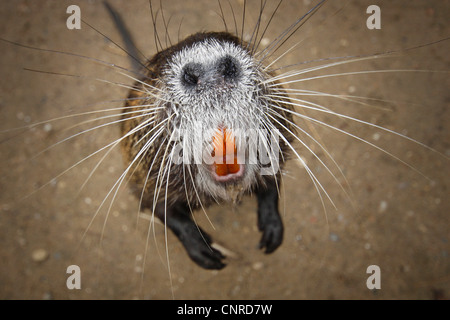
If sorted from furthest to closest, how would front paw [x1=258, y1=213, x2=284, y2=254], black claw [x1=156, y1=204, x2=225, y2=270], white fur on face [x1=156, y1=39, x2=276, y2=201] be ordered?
front paw [x1=258, y1=213, x2=284, y2=254], black claw [x1=156, y1=204, x2=225, y2=270], white fur on face [x1=156, y1=39, x2=276, y2=201]

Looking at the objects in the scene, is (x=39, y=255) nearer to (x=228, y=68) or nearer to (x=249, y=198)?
(x=249, y=198)

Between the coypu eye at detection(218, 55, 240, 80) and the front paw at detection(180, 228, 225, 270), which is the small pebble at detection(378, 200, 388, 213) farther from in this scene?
the coypu eye at detection(218, 55, 240, 80)

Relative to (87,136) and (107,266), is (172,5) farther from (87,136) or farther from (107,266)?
(107,266)

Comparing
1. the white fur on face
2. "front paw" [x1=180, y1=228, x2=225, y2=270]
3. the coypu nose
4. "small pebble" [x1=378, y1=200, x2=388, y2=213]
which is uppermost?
the white fur on face

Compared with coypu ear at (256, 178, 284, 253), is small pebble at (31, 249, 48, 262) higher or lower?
lower

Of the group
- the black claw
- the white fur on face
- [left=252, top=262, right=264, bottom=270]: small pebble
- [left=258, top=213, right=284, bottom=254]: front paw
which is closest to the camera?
the white fur on face

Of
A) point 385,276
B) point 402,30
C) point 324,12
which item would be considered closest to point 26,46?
point 324,12

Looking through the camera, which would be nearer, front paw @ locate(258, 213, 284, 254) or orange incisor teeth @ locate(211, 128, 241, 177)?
orange incisor teeth @ locate(211, 128, 241, 177)

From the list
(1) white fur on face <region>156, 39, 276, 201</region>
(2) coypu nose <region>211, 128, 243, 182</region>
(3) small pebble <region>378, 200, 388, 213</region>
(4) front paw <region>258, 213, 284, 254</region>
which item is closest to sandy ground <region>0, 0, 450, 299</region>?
(3) small pebble <region>378, 200, 388, 213</region>
